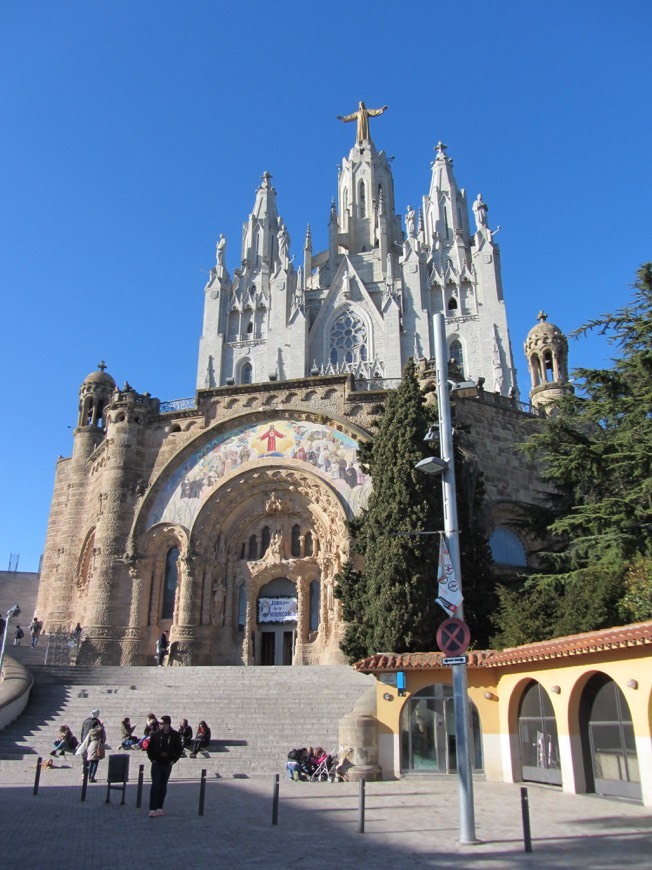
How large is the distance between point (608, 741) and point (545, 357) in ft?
69.3

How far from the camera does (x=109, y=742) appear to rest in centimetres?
1817

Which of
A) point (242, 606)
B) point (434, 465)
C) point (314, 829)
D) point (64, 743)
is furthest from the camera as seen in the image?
point (242, 606)

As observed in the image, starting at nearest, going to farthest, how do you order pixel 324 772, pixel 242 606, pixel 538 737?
pixel 538 737
pixel 324 772
pixel 242 606

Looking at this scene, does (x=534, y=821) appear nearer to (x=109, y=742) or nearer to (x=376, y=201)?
(x=109, y=742)

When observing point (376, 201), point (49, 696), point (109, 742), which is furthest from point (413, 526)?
point (376, 201)

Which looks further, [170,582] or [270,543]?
[270,543]

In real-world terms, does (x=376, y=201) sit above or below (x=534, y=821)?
above

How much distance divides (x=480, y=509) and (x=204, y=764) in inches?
464

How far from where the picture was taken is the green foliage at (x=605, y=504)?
55.2ft

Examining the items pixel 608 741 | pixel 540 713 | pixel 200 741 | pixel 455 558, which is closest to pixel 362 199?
pixel 200 741

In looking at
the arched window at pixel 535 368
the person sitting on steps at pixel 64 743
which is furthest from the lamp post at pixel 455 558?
the arched window at pixel 535 368

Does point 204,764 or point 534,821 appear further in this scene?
point 204,764

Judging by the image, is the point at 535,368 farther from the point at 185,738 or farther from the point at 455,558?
the point at 455,558

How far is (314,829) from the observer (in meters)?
10.0
